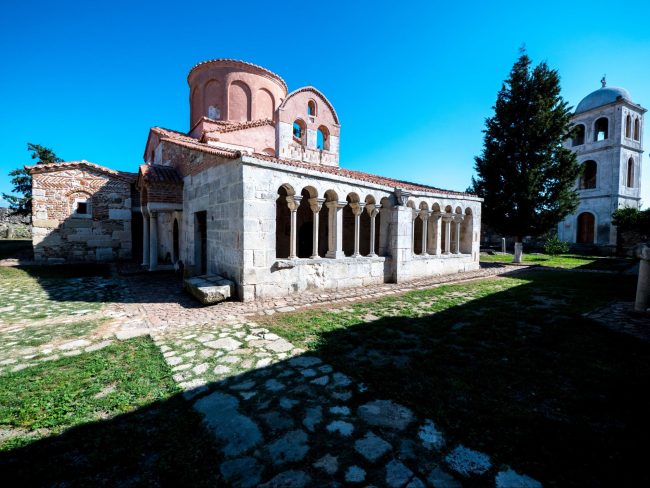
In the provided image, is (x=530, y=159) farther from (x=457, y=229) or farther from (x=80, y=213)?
(x=80, y=213)

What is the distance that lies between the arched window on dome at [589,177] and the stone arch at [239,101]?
26052 millimetres

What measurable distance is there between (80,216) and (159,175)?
6168 millimetres

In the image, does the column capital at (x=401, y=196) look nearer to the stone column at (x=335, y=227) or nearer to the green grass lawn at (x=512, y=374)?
the stone column at (x=335, y=227)

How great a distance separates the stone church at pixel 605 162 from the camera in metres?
21.0

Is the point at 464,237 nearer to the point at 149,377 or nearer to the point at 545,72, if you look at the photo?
the point at 545,72

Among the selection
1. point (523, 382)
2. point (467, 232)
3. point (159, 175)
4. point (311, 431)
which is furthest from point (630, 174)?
point (159, 175)

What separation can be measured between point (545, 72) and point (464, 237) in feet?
33.4

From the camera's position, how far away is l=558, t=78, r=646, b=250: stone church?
21.0 metres

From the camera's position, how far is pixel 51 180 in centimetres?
1212

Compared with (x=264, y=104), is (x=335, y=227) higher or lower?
lower

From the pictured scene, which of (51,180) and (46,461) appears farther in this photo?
(51,180)

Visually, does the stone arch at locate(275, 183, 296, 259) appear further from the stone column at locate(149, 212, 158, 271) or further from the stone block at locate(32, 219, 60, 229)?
the stone block at locate(32, 219, 60, 229)

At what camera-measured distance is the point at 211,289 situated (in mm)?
5875

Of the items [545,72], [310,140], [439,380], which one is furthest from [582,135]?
[439,380]
